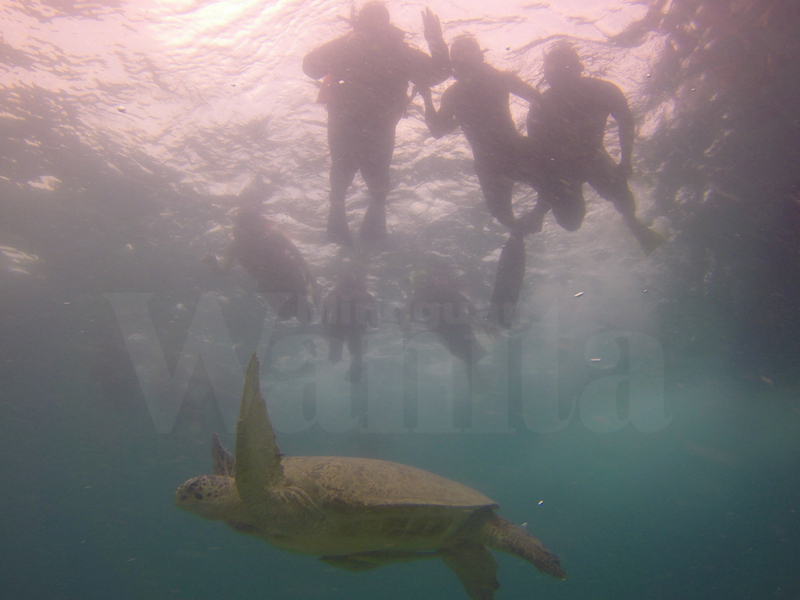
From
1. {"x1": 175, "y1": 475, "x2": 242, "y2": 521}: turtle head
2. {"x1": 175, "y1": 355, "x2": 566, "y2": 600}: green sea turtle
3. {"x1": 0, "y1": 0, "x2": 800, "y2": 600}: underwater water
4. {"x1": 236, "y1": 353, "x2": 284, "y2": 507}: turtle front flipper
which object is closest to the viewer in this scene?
{"x1": 236, "y1": 353, "x2": 284, "y2": 507}: turtle front flipper

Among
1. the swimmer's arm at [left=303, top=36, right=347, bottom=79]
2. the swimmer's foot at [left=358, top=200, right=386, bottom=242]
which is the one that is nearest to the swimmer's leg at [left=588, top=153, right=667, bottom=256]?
the swimmer's foot at [left=358, top=200, right=386, bottom=242]

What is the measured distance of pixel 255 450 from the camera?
8.46 ft

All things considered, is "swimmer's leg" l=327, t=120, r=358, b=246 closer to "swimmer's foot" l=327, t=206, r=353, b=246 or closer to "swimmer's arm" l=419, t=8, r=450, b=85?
"swimmer's foot" l=327, t=206, r=353, b=246

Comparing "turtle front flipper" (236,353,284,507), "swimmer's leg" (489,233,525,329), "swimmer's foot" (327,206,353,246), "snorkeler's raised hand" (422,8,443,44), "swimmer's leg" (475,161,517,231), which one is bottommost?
"turtle front flipper" (236,353,284,507)

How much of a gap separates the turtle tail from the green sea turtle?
12 mm

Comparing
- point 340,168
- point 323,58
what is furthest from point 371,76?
point 340,168

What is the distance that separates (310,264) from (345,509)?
33.6 feet

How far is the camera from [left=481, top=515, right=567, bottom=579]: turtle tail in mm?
3934

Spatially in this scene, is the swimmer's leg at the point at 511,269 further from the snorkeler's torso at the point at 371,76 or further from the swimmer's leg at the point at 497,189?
the snorkeler's torso at the point at 371,76

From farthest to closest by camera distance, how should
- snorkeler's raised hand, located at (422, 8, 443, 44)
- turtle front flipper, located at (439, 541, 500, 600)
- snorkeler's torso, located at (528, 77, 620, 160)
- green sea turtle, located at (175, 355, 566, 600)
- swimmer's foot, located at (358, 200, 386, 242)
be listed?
1. swimmer's foot, located at (358, 200, 386, 242)
2. snorkeler's torso, located at (528, 77, 620, 160)
3. snorkeler's raised hand, located at (422, 8, 443, 44)
4. turtle front flipper, located at (439, 541, 500, 600)
5. green sea turtle, located at (175, 355, 566, 600)

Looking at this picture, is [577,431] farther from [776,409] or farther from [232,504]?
[232,504]

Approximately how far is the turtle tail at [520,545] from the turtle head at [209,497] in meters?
3.11

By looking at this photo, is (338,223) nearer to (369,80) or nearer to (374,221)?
(374,221)

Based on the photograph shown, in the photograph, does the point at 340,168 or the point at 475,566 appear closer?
the point at 475,566
